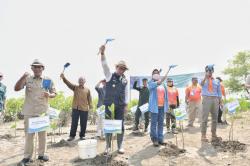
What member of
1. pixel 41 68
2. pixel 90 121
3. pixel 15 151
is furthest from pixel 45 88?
pixel 90 121

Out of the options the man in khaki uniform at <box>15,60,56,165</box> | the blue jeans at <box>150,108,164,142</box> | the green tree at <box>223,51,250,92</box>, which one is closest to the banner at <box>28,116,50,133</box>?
the man in khaki uniform at <box>15,60,56,165</box>

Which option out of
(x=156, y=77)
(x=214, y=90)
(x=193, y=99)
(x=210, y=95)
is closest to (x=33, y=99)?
(x=156, y=77)

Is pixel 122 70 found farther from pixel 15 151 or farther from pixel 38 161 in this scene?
pixel 15 151

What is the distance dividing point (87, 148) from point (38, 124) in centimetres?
129

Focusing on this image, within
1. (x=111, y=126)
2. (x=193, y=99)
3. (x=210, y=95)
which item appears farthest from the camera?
(x=193, y=99)

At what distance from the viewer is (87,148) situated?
22.8ft

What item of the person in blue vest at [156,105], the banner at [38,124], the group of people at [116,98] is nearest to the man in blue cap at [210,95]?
the group of people at [116,98]

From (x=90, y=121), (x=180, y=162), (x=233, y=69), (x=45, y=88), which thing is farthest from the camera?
(x=233, y=69)

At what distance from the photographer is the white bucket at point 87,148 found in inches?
272

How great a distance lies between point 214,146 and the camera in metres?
8.10

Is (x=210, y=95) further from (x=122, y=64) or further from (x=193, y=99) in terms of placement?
(x=193, y=99)

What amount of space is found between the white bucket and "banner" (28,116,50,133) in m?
0.95

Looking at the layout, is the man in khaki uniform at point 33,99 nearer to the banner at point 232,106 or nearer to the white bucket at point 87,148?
the white bucket at point 87,148

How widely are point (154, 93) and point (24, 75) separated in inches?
124
